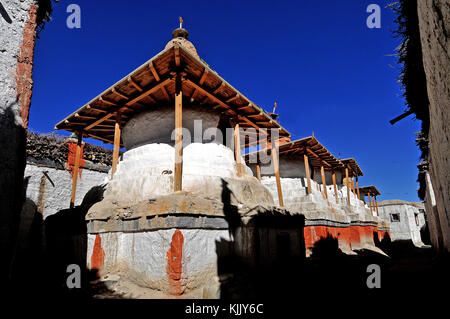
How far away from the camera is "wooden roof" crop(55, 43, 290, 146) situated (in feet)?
20.8

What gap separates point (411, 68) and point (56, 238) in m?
8.97

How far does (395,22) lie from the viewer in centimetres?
440

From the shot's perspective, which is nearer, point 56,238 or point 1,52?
point 1,52

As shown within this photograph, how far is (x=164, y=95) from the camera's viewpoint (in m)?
7.53

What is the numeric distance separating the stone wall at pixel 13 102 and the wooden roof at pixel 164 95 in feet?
8.92

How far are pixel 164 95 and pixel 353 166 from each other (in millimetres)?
15856

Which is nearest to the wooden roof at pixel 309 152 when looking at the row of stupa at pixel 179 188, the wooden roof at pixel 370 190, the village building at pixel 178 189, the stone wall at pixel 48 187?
the row of stupa at pixel 179 188

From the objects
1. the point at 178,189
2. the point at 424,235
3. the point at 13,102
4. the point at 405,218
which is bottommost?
the point at 424,235

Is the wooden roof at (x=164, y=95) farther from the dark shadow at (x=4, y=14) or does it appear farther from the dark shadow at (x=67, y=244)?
the dark shadow at (x=4, y=14)

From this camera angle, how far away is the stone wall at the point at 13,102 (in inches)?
119

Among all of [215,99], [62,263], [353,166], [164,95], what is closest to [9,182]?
[62,263]

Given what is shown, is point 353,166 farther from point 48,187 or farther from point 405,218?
point 48,187
